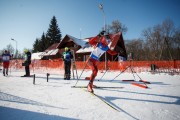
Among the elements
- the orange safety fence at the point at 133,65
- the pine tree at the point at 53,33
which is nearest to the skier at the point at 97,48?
the orange safety fence at the point at 133,65

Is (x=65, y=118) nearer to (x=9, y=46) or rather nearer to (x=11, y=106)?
(x=11, y=106)

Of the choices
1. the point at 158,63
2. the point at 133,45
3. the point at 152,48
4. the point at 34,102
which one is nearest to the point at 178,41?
the point at 152,48

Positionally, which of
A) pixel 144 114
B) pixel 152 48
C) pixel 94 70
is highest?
pixel 152 48

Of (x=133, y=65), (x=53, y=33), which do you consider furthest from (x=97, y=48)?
(x=53, y=33)

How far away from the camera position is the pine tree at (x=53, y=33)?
52.9 metres

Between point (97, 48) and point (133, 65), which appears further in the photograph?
point (133, 65)

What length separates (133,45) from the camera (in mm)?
56812

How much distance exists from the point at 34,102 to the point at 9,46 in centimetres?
10520

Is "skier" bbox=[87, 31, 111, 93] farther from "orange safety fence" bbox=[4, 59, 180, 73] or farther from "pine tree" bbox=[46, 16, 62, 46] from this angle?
"pine tree" bbox=[46, 16, 62, 46]

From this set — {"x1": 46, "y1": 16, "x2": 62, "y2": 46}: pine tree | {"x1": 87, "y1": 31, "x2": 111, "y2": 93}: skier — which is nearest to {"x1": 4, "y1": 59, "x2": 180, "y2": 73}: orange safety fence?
{"x1": 87, "y1": 31, "x2": 111, "y2": 93}: skier

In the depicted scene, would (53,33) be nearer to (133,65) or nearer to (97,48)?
(133,65)

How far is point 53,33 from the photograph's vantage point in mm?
53375

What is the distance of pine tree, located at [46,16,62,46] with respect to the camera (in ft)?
174

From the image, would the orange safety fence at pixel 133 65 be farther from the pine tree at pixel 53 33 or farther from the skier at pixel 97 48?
the pine tree at pixel 53 33
